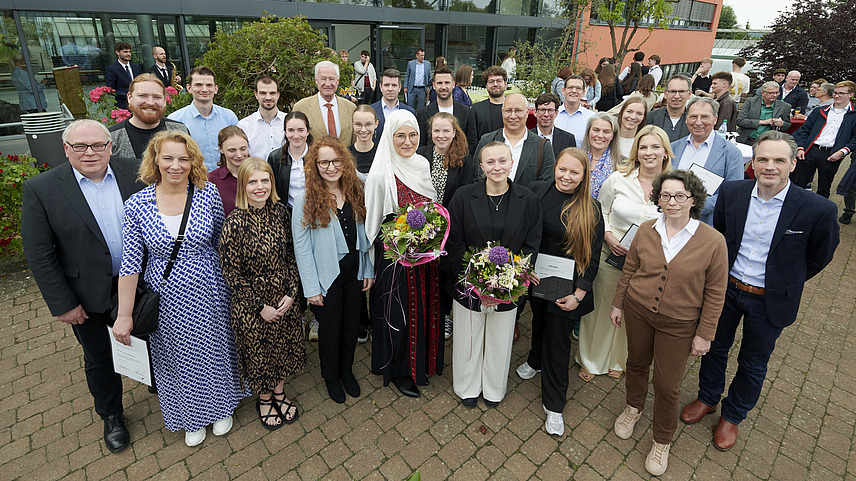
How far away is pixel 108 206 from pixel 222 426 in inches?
76.0

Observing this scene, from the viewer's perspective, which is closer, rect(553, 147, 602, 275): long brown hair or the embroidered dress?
the embroidered dress

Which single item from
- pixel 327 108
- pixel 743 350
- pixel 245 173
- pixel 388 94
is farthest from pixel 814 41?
pixel 245 173

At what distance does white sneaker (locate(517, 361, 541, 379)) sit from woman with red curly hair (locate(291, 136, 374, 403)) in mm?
1611

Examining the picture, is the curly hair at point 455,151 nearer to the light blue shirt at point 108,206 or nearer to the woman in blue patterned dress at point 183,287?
the woman in blue patterned dress at point 183,287

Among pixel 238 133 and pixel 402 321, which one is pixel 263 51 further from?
pixel 402 321

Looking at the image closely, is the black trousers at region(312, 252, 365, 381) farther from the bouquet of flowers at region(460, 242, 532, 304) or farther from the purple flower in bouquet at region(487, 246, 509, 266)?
the purple flower in bouquet at region(487, 246, 509, 266)

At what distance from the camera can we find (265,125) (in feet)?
17.3

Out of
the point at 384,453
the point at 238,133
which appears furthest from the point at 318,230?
the point at 384,453

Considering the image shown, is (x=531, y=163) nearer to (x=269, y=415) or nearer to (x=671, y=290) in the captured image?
(x=671, y=290)

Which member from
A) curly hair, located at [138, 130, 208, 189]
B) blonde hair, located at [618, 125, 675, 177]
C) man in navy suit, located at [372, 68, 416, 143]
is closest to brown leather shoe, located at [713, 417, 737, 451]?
blonde hair, located at [618, 125, 675, 177]

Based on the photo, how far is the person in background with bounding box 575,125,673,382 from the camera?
391 cm

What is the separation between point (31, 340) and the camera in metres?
4.88

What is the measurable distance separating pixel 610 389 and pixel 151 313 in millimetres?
3966

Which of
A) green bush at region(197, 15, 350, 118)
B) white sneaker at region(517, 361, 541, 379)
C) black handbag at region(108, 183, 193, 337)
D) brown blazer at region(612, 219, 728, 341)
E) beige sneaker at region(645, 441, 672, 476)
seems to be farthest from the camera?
green bush at region(197, 15, 350, 118)
